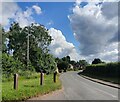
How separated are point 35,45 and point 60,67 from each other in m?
67.4

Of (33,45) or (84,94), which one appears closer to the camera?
(84,94)

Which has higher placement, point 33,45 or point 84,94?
point 33,45

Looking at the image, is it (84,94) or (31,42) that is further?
(31,42)

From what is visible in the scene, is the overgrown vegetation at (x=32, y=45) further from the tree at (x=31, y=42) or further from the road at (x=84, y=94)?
the road at (x=84, y=94)

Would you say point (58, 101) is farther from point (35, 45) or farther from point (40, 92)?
point (35, 45)

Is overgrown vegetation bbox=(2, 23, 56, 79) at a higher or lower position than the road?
higher

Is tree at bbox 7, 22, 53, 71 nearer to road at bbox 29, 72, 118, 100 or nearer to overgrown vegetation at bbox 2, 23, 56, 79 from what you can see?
overgrown vegetation at bbox 2, 23, 56, 79

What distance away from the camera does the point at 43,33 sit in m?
86.6

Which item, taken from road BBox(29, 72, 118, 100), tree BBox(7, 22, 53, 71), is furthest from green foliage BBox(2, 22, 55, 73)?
road BBox(29, 72, 118, 100)

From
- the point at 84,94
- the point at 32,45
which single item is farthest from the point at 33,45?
the point at 84,94

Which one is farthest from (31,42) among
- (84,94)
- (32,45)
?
(84,94)

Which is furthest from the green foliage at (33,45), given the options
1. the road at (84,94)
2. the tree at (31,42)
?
the road at (84,94)

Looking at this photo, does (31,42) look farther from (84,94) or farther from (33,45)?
(84,94)

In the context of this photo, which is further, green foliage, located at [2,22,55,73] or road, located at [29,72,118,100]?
green foliage, located at [2,22,55,73]
